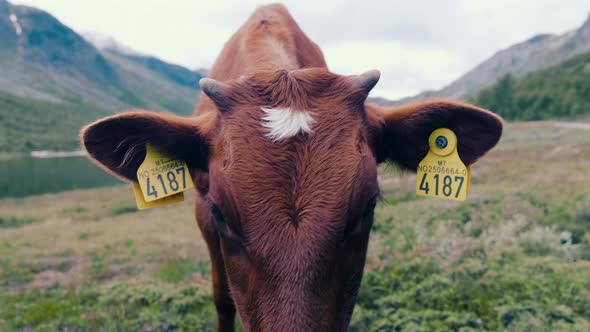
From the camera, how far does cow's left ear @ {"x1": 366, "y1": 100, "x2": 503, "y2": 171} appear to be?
323 cm

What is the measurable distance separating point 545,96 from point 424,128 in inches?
3148

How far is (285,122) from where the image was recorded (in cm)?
261

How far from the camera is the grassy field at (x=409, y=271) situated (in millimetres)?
5715

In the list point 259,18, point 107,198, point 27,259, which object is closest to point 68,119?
point 107,198

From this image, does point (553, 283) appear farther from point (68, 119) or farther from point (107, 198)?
point (68, 119)

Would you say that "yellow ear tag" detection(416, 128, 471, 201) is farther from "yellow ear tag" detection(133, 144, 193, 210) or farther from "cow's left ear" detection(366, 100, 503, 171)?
"yellow ear tag" detection(133, 144, 193, 210)

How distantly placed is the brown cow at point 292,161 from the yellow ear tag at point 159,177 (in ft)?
0.28

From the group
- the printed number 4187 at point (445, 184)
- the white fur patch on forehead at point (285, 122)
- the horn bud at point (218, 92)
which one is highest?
the horn bud at point (218, 92)

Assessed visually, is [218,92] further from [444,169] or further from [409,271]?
[409,271]

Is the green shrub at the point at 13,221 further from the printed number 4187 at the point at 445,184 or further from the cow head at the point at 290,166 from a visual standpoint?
the printed number 4187 at the point at 445,184

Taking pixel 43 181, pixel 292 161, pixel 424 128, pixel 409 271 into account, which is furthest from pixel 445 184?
pixel 43 181

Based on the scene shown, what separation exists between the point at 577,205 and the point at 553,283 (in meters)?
4.89

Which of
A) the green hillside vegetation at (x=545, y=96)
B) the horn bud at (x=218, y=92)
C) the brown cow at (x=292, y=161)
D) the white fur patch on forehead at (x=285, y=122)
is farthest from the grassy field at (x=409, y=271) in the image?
the green hillside vegetation at (x=545, y=96)

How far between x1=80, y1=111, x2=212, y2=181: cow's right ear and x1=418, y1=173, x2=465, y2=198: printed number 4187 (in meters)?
1.83
